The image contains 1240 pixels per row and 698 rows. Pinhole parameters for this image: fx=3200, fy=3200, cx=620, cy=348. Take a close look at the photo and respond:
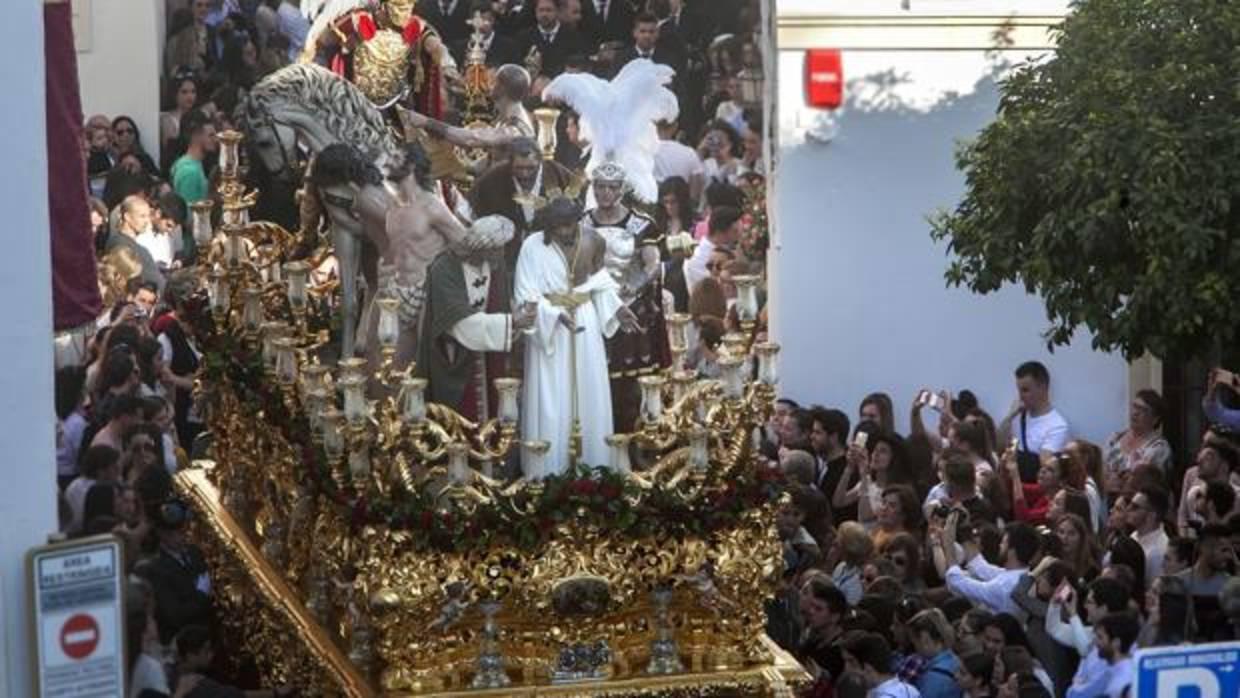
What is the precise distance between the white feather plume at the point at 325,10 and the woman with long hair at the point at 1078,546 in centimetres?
409

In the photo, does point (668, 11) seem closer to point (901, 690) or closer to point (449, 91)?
point (449, 91)

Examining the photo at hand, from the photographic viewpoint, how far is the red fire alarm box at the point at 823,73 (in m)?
22.1

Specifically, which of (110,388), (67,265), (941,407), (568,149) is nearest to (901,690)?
(568,149)

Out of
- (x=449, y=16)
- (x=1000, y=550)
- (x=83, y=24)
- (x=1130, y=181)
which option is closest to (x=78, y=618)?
(x=449, y=16)

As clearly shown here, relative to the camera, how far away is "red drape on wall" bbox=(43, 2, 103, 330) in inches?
420

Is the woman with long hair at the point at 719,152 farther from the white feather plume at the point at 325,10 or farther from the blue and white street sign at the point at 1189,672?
the blue and white street sign at the point at 1189,672

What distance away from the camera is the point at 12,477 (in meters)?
9.31

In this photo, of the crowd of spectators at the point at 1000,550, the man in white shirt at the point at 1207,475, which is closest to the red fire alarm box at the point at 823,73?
the crowd of spectators at the point at 1000,550

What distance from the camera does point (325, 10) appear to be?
13406 mm

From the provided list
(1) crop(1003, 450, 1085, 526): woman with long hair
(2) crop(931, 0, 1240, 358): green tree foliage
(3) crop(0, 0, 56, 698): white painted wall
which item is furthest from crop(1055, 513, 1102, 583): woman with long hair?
(3) crop(0, 0, 56, 698): white painted wall

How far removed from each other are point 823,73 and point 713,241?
826 cm

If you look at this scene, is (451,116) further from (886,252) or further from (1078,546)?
(886,252)

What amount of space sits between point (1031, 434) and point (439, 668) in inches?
267

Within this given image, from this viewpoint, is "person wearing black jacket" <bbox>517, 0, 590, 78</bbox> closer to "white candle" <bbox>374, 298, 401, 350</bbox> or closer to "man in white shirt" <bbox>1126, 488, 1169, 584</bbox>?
"white candle" <bbox>374, 298, 401, 350</bbox>
